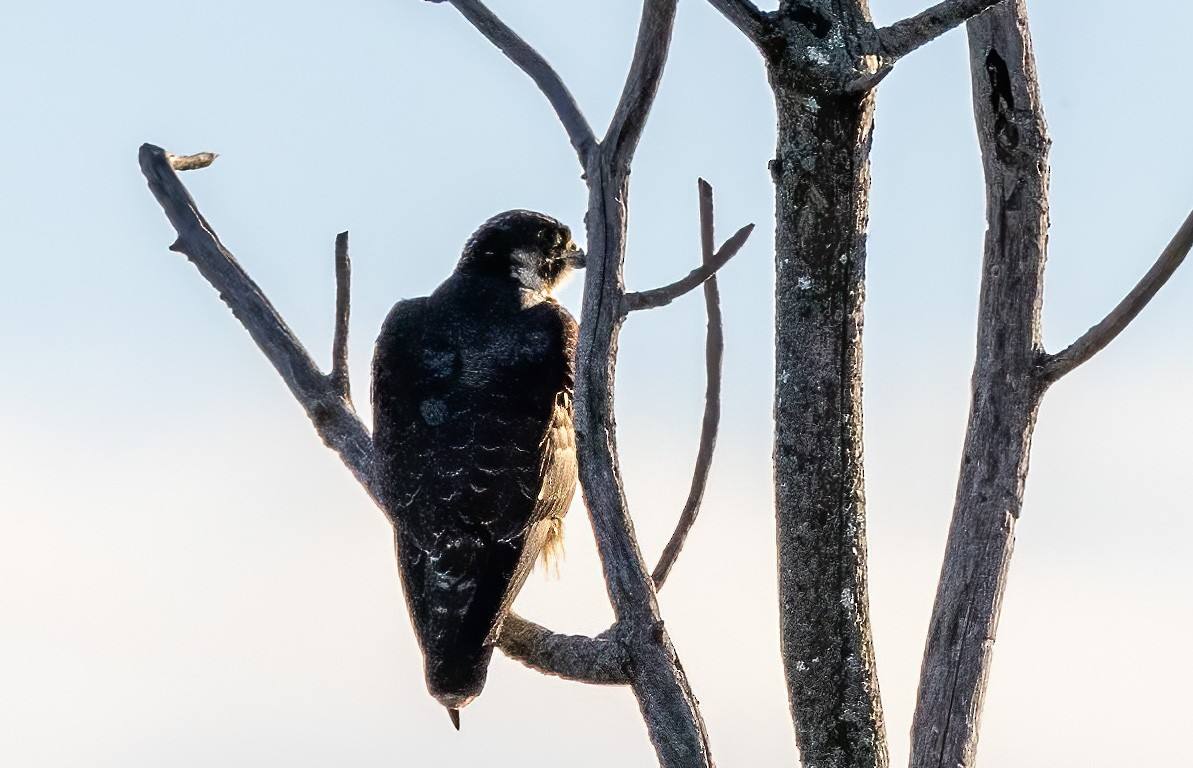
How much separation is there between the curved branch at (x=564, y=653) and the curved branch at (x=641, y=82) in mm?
1330

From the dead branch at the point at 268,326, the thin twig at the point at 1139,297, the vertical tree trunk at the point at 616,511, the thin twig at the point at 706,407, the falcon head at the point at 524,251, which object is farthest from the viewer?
the falcon head at the point at 524,251

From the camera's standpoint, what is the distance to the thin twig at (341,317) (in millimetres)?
4676

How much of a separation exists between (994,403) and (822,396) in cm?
110

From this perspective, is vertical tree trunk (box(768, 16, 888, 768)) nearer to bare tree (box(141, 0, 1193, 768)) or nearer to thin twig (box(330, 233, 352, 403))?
bare tree (box(141, 0, 1193, 768))

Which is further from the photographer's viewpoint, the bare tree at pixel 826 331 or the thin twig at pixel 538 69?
the thin twig at pixel 538 69

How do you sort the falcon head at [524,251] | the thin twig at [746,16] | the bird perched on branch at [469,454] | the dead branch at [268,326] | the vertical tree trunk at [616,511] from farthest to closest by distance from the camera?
the falcon head at [524,251]
the dead branch at [268,326]
the bird perched on branch at [469,454]
the vertical tree trunk at [616,511]
the thin twig at [746,16]

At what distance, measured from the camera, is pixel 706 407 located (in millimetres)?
4258

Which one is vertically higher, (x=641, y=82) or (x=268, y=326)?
(x=641, y=82)

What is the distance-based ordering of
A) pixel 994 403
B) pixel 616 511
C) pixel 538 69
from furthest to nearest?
1. pixel 994 403
2. pixel 538 69
3. pixel 616 511

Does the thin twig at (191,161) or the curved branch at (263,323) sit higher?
the thin twig at (191,161)

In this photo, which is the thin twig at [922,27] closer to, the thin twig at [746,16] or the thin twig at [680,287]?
the thin twig at [746,16]

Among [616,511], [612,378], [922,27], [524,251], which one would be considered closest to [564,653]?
[616,511]

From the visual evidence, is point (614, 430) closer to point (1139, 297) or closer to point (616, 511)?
point (616, 511)

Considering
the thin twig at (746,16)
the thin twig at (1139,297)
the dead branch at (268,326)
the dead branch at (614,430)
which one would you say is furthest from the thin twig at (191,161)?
the thin twig at (1139,297)
